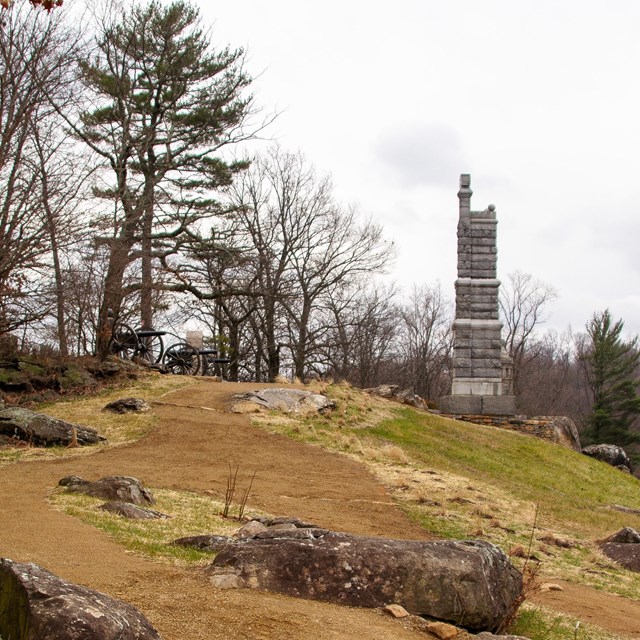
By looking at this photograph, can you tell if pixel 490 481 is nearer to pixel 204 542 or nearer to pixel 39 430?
pixel 39 430

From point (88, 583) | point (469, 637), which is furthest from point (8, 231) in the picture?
point (469, 637)

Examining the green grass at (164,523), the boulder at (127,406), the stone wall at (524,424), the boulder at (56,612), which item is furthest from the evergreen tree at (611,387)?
the boulder at (56,612)

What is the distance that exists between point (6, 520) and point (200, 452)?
726 cm

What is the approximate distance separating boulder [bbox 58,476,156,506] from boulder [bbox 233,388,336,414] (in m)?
8.73

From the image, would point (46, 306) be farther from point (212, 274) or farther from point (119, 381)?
point (212, 274)

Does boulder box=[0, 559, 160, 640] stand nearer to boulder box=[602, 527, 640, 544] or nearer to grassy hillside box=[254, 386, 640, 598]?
grassy hillside box=[254, 386, 640, 598]

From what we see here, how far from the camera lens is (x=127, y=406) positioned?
1697 centimetres

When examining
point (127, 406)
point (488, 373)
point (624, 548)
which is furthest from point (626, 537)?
point (488, 373)

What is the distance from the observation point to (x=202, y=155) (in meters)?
28.3

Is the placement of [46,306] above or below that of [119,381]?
above

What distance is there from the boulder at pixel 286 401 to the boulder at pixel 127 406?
2.06 metres

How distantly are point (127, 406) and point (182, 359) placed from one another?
708cm

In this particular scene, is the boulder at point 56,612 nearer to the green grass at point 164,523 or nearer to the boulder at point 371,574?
the boulder at point 371,574

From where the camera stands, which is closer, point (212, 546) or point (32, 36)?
point (212, 546)
